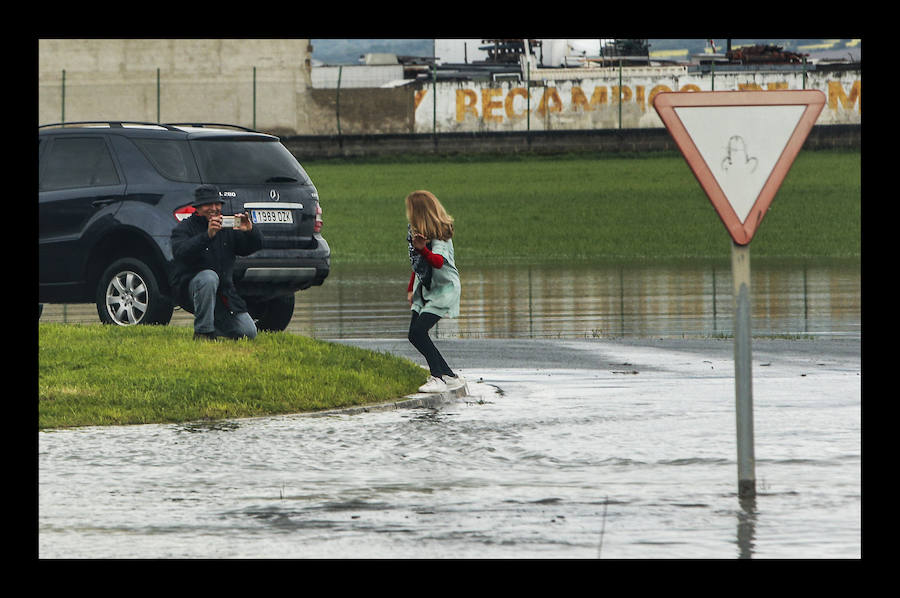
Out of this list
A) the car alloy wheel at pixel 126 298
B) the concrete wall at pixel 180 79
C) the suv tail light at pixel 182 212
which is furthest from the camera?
the concrete wall at pixel 180 79

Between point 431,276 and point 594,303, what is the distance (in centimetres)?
925

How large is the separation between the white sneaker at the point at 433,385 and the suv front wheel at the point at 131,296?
3793 mm

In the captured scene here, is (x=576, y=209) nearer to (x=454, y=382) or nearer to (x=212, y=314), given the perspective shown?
(x=212, y=314)

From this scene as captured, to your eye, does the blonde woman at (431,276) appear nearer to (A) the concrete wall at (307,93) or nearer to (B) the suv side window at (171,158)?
(B) the suv side window at (171,158)

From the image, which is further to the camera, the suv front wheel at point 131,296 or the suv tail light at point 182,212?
the suv front wheel at point 131,296

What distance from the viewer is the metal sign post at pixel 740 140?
8000 mm

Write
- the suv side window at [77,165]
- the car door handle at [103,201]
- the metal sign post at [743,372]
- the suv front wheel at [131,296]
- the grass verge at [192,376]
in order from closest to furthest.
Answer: the metal sign post at [743,372], the grass verge at [192,376], the suv front wheel at [131,296], the car door handle at [103,201], the suv side window at [77,165]

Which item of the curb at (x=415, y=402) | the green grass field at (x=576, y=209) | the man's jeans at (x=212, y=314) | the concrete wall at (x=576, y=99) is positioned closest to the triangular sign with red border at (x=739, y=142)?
the curb at (x=415, y=402)

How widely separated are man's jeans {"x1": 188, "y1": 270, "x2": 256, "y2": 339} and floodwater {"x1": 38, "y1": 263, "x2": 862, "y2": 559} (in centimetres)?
199

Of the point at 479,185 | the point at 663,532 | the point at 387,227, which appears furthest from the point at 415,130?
the point at 663,532

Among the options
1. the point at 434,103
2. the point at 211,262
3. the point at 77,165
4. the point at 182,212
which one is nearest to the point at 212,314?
the point at 211,262

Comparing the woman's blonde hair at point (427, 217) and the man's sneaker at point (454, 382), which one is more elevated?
the woman's blonde hair at point (427, 217)

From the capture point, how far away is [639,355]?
615 inches

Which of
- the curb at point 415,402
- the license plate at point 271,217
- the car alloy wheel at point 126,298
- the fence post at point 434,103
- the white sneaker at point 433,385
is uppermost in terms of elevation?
the fence post at point 434,103
